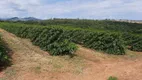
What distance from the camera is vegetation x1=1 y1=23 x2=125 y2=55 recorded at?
13973 mm

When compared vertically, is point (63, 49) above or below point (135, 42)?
above

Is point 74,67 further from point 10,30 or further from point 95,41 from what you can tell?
point 10,30

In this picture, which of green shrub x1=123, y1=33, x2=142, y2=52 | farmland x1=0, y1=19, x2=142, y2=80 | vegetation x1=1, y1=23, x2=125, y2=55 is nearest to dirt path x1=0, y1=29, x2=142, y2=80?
farmland x1=0, y1=19, x2=142, y2=80

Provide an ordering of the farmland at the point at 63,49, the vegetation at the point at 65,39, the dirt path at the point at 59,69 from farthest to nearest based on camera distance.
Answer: the vegetation at the point at 65,39 → the farmland at the point at 63,49 → the dirt path at the point at 59,69

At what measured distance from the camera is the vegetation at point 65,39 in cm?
1397

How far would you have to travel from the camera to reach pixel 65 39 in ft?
47.1

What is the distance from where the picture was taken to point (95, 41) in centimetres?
1848

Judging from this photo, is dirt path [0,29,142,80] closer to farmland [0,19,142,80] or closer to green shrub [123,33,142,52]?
farmland [0,19,142,80]

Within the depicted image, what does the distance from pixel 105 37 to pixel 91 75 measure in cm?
746

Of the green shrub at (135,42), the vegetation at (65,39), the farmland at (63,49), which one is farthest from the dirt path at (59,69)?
the green shrub at (135,42)

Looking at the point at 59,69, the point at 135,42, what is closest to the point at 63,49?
the point at 59,69

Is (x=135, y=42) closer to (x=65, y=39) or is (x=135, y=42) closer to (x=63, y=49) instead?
(x=65, y=39)

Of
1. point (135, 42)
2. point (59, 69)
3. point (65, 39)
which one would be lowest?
point (135, 42)

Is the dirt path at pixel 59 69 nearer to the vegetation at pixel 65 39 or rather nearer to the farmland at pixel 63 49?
the farmland at pixel 63 49
